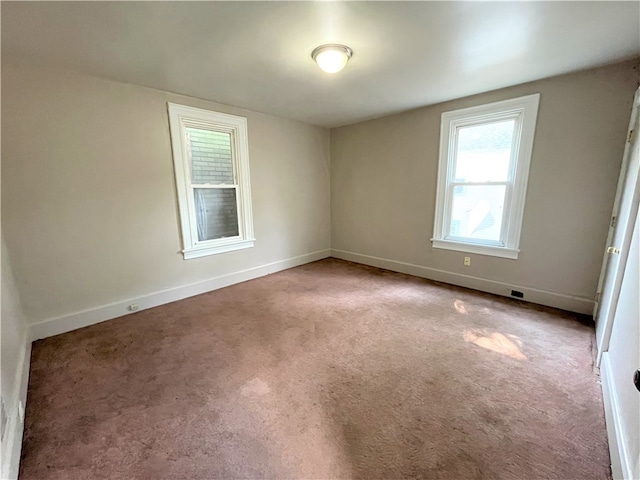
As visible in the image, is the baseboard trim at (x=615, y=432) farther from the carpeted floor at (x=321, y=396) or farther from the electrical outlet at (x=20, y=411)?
the electrical outlet at (x=20, y=411)

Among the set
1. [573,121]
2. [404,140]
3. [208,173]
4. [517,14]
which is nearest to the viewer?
[517,14]

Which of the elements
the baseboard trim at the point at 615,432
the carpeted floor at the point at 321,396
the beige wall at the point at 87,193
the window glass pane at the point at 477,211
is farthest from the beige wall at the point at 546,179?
the beige wall at the point at 87,193

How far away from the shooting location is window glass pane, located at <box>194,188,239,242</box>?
11.4 ft

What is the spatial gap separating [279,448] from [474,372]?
144cm

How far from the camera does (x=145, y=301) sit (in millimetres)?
3051

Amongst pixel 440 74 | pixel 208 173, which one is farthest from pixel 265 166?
pixel 440 74

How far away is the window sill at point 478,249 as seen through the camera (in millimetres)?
3146

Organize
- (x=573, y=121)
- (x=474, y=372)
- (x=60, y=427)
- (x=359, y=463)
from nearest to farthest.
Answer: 1. (x=359, y=463)
2. (x=60, y=427)
3. (x=474, y=372)
4. (x=573, y=121)

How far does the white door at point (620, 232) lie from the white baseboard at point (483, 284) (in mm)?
183

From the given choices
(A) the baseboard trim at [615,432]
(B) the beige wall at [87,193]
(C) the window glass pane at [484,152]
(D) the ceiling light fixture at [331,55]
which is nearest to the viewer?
(A) the baseboard trim at [615,432]

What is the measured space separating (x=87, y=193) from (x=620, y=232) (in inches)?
184

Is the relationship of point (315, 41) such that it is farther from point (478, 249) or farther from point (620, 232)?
point (478, 249)

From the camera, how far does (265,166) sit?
13.0ft

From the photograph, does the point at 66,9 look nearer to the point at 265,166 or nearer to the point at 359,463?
the point at 265,166
